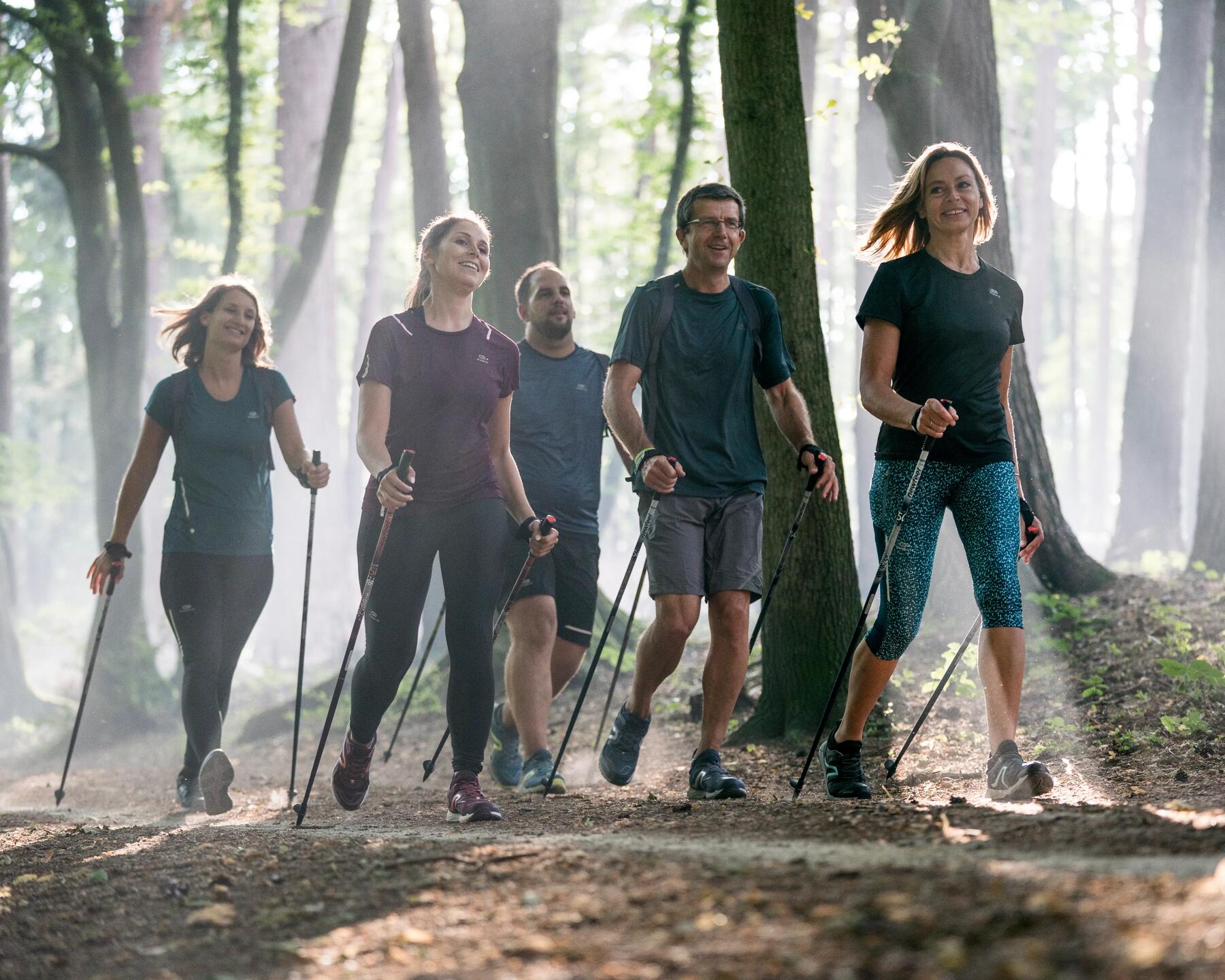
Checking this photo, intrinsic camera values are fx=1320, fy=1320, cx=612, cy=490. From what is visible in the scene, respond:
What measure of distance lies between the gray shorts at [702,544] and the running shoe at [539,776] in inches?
55.3

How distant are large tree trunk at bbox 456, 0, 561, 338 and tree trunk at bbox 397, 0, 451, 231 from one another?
8.39ft

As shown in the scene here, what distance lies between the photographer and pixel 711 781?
521 centimetres

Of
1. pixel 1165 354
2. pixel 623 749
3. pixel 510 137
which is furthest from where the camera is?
pixel 1165 354

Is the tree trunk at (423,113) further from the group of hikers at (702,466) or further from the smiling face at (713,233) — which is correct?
the smiling face at (713,233)

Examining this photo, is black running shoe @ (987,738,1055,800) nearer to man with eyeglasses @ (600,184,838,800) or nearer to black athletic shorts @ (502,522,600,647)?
man with eyeglasses @ (600,184,838,800)

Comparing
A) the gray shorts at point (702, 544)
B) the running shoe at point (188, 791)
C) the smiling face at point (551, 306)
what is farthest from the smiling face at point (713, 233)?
the running shoe at point (188, 791)

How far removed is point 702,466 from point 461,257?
131 cm

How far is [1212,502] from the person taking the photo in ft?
36.2

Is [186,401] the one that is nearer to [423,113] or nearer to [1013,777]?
[1013,777]

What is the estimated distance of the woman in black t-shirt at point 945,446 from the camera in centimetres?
484

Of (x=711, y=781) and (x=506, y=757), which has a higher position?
(x=711, y=781)

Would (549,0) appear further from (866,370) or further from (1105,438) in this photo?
(1105,438)

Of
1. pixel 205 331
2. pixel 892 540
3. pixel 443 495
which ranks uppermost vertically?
pixel 205 331

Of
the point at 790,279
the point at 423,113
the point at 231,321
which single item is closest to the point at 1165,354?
the point at 423,113
